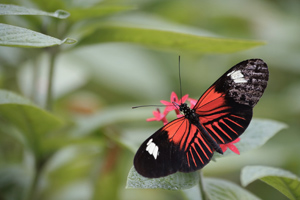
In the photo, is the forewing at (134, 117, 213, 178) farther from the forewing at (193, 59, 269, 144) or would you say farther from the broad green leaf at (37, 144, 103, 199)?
the broad green leaf at (37, 144, 103, 199)

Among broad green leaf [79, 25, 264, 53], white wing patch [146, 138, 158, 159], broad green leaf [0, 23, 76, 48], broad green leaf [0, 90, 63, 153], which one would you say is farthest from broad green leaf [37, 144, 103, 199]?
broad green leaf [0, 23, 76, 48]

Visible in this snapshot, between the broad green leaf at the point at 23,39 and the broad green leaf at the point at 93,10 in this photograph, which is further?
the broad green leaf at the point at 93,10

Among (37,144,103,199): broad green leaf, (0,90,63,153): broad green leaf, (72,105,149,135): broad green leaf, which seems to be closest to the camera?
(0,90,63,153): broad green leaf

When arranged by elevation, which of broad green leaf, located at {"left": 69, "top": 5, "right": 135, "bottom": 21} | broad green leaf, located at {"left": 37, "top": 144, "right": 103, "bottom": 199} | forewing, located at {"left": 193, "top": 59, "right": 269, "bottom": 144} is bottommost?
broad green leaf, located at {"left": 37, "top": 144, "right": 103, "bottom": 199}

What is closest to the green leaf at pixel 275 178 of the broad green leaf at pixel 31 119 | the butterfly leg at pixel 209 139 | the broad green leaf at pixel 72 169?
the butterfly leg at pixel 209 139

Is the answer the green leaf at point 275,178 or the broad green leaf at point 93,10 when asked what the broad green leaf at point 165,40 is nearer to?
the broad green leaf at point 93,10

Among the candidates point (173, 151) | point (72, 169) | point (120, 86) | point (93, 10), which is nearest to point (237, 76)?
point (173, 151)
